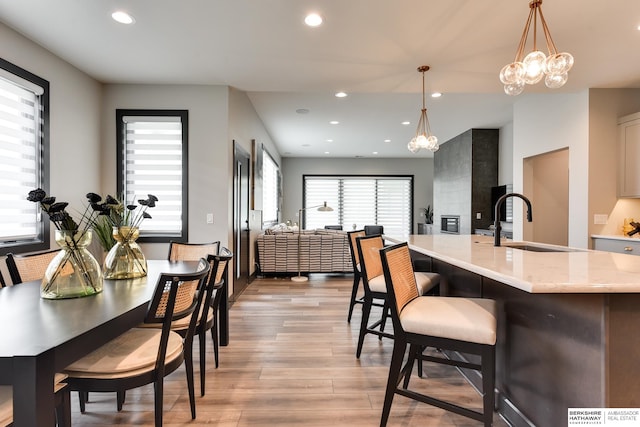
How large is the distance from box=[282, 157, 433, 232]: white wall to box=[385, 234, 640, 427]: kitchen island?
8.39 meters

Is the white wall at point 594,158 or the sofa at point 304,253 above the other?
the white wall at point 594,158

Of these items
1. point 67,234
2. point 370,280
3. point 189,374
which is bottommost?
point 189,374

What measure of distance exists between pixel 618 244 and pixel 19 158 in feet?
19.7

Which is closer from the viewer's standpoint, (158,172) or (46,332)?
(46,332)

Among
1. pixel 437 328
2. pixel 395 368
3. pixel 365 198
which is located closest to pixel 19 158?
pixel 395 368

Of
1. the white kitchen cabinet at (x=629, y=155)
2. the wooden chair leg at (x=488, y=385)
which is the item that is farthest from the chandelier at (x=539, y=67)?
the white kitchen cabinet at (x=629, y=155)

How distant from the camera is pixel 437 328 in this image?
147 cm

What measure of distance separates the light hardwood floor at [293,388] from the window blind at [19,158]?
164 centimetres

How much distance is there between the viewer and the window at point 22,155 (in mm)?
2625

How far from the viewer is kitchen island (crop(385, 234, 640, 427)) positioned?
1194 mm

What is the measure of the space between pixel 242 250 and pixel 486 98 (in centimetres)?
428

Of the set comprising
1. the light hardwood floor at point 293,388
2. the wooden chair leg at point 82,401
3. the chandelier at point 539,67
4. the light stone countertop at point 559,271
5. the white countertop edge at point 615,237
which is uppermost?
the chandelier at point 539,67

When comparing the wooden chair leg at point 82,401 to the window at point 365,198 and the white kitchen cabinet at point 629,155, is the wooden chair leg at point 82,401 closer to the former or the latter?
the white kitchen cabinet at point 629,155

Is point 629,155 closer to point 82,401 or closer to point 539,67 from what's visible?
point 539,67
